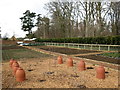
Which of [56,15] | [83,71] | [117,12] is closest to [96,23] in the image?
[117,12]

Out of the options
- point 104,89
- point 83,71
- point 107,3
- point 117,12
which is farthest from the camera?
point 117,12

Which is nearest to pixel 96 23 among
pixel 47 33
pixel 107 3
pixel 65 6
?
pixel 107 3

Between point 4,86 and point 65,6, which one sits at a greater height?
point 65,6

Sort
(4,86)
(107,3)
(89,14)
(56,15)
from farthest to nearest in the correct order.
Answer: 1. (56,15)
2. (89,14)
3. (107,3)
4. (4,86)

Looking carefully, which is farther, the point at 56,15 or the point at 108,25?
the point at 56,15

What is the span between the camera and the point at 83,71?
7.08 m

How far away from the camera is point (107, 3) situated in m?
25.2

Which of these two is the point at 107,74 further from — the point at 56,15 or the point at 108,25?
→ the point at 56,15

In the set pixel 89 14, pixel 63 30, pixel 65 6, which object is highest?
pixel 65 6

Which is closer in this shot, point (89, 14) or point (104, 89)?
point (104, 89)

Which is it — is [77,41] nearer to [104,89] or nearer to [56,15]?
[56,15]

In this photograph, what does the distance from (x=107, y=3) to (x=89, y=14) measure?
3905 mm

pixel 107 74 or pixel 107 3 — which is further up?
pixel 107 3

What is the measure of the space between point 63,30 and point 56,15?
4579 mm
